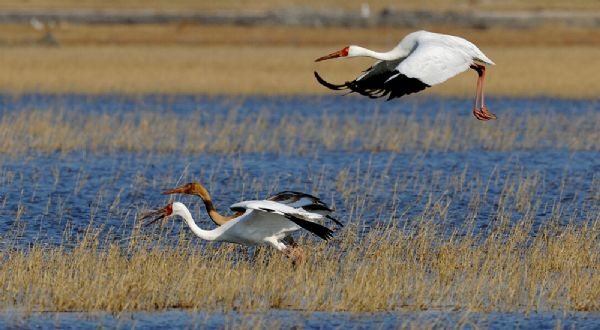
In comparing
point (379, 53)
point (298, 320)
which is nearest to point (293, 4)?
point (379, 53)

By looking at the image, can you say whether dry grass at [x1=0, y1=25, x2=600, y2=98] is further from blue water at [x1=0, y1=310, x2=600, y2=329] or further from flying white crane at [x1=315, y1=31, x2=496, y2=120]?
blue water at [x1=0, y1=310, x2=600, y2=329]

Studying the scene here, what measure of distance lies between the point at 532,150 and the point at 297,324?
11.6 metres

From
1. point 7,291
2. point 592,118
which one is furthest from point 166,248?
point 592,118

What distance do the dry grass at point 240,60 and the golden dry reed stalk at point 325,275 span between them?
17823mm

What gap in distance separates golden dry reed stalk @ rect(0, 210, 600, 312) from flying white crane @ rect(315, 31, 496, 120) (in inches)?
53.3

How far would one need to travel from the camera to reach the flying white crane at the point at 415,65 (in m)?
10.3

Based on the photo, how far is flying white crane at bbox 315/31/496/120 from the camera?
33.9 ft

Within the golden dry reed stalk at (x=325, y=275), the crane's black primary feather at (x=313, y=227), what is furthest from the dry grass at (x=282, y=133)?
the crane's black primary feather at (x=313, y=227)

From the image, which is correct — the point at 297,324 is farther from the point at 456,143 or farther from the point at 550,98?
the point at 550,98

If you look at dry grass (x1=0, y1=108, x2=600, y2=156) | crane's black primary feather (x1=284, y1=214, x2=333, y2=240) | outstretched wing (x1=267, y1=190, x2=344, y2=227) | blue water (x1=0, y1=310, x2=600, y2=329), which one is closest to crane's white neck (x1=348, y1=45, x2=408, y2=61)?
outstretched wing (x1=267, y1=190, x2=344, y2=227)

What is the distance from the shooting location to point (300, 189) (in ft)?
50.8

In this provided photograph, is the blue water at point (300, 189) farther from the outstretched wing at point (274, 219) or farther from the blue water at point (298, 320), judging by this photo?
the outstretched wing at point (274, 219)

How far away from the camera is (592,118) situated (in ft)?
77.5

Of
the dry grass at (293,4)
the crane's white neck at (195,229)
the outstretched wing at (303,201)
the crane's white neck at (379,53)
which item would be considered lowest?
the crane's white neck at (195,229)
